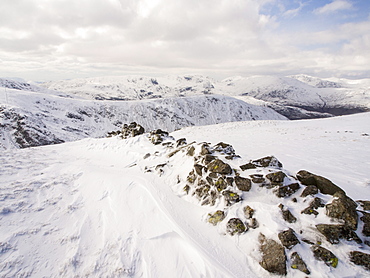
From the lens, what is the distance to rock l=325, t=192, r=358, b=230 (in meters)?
4.45

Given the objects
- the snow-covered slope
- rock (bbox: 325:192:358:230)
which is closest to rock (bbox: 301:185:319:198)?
rock (bbox: 325:192:358:230)

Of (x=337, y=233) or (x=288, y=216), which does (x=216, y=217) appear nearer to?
(x=288, y=216)

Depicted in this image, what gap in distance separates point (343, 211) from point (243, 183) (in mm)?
2741

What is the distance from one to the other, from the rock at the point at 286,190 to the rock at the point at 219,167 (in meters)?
1.81

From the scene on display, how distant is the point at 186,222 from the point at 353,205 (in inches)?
185

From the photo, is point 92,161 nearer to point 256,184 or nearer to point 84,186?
point 84,186

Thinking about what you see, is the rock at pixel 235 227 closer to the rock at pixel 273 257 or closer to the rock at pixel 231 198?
the rock at pixel 273 257

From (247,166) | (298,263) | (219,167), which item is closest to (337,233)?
(298,263)

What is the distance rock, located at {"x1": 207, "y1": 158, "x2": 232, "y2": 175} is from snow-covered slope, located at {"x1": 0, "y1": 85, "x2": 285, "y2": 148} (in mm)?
60331

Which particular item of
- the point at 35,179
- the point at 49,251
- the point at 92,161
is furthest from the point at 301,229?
the point at 92,161

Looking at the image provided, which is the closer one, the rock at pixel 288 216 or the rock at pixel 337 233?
the rock at pixel 337 233

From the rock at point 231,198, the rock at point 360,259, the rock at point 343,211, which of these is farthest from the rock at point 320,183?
the rock at point 231,198

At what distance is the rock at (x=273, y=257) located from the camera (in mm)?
4167

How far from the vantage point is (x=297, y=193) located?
586cm
